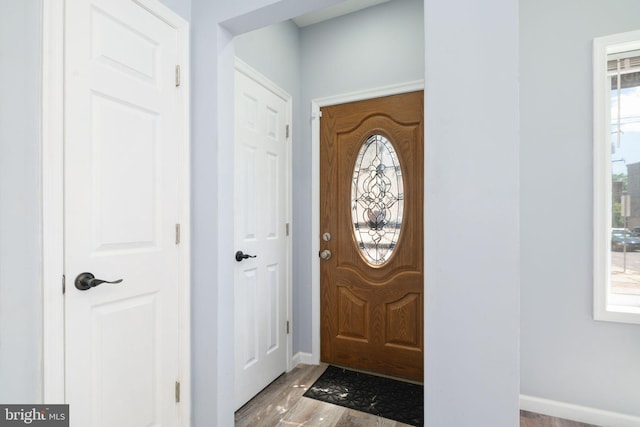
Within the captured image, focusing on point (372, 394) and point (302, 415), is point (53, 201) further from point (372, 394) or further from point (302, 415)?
point (372, 394)

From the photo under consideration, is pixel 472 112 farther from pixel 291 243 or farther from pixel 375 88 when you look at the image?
Result: pixel 291 243

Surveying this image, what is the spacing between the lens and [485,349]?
1.00m

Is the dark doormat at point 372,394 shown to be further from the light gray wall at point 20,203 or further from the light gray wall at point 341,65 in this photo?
the light gray wall at point 20,203

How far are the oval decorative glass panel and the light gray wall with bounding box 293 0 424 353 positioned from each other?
0.42 metres

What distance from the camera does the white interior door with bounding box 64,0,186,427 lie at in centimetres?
113

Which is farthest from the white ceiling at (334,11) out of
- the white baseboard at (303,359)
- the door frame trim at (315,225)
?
the white baseboard at (303,359)

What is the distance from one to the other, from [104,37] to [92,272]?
0.92 meters

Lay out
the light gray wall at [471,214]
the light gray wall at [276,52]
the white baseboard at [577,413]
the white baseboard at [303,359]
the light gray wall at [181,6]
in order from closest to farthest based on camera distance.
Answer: the light gray wall at [471,214] → the light gray wall at [181,6] → the white baseboard at [577,413] → the light gray wall at [276,52] → the white baseboard at [303,359]

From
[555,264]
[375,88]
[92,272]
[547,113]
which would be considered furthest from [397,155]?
[92,272]

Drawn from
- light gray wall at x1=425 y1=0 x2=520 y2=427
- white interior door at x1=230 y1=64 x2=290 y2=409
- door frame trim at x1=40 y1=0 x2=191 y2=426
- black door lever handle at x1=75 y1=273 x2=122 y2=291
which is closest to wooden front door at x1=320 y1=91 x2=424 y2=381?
white interior door at x1=230 y1=64 x2=290 y2=409

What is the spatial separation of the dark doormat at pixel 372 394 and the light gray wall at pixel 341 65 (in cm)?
42

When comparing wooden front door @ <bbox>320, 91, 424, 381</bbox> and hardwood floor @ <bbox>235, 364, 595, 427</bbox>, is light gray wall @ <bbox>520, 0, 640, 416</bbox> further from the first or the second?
wooden front door @ <bbox>320, 91, 424, 381</bbox>

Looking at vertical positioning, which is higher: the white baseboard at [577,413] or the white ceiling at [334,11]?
the white ceiling at [334,11]

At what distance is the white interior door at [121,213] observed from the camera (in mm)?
1134
